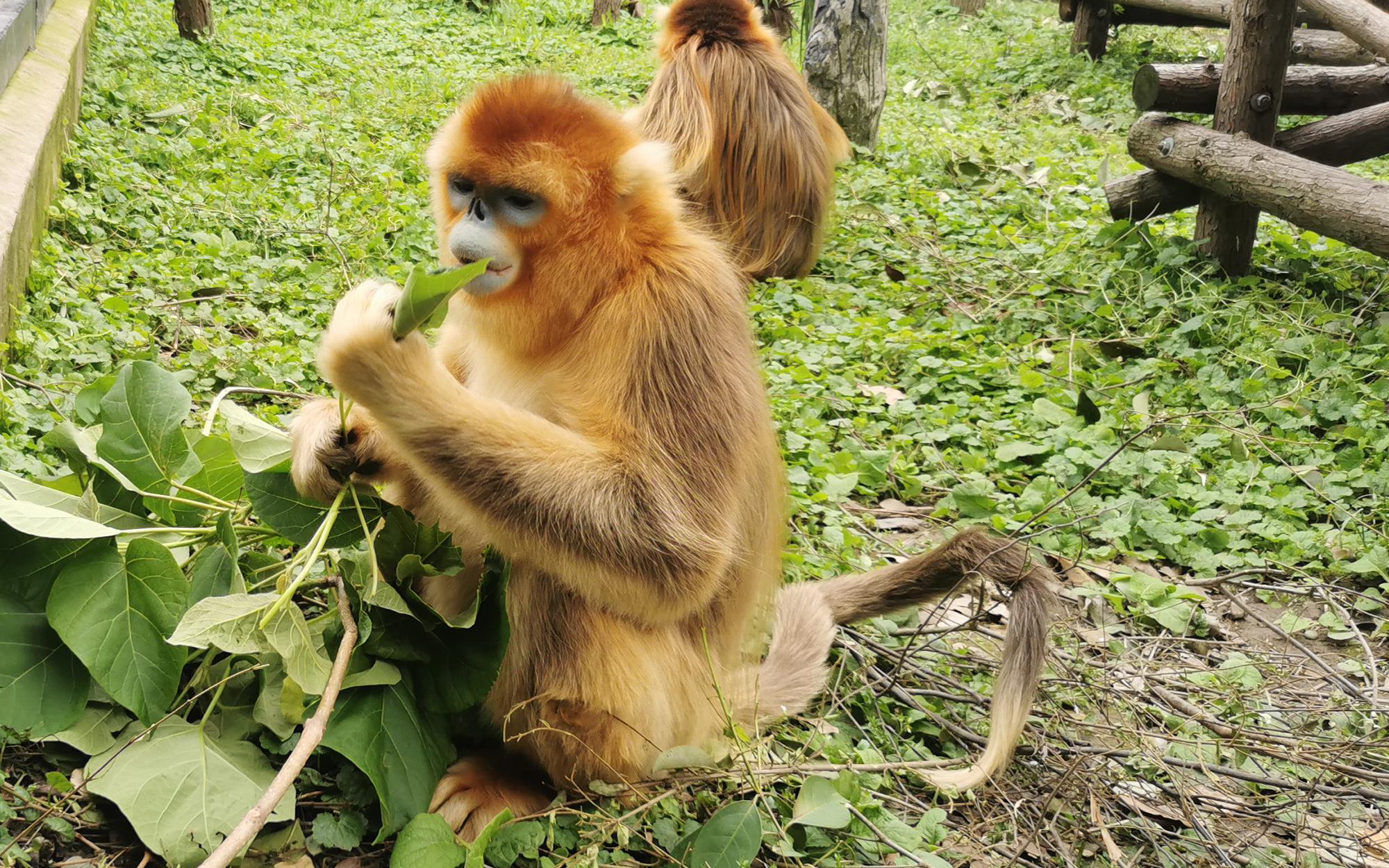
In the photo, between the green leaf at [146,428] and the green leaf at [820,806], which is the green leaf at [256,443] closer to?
the green leaf at [146,428]

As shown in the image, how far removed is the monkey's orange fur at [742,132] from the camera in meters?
6.24

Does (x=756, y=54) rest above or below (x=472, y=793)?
above

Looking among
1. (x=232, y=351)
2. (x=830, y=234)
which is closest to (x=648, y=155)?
(x=232, y=351)

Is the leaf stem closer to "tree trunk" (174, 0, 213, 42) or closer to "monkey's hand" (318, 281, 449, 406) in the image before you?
"monkey's hand" (318, 281, 449, 406)

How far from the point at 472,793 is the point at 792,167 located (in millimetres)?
4593

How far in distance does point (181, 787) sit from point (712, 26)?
17.0 feet

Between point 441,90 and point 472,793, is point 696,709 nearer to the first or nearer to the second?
point 472,793

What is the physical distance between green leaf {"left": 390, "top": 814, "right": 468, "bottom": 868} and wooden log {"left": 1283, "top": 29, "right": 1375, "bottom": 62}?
8.75m

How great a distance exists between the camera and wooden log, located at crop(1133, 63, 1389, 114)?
6512 mm

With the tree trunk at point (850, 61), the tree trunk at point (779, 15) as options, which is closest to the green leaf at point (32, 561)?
the tree trunk at point (779, 15)

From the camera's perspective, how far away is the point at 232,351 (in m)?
4.30

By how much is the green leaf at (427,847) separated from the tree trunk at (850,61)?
6.88 m

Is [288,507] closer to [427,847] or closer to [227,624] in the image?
[227,624]

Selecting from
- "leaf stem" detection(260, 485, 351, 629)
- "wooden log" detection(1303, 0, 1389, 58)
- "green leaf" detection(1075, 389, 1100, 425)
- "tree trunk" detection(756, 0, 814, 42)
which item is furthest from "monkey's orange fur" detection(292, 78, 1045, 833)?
"tree trunk" detection(756, 0, 814, 42)
